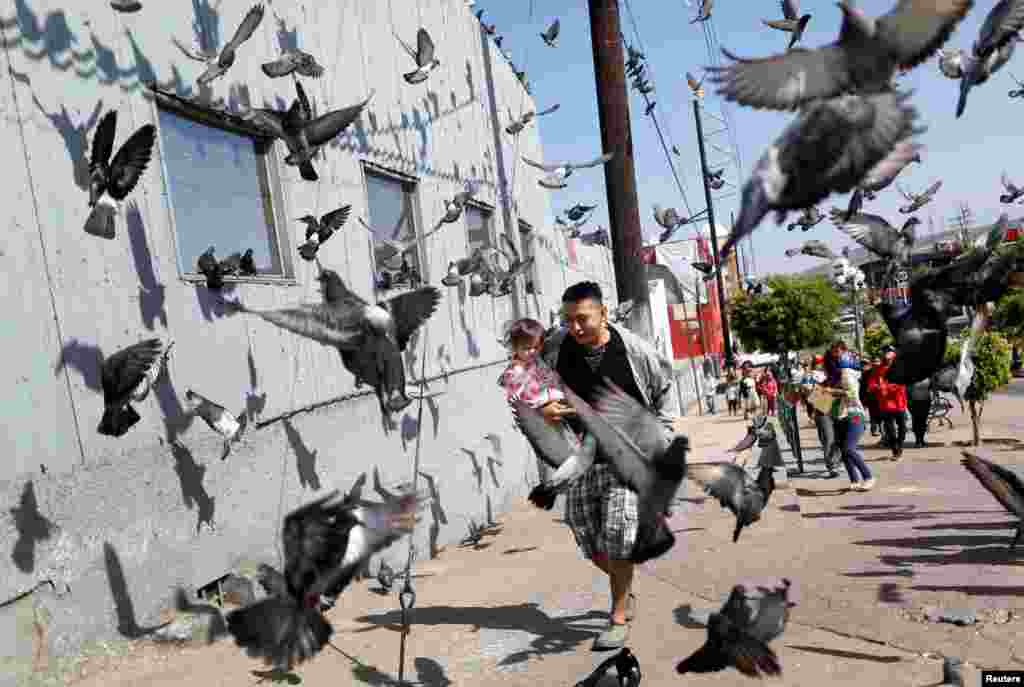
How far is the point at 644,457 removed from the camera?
2557mm

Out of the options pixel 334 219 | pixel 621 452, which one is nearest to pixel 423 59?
pixel 334 219

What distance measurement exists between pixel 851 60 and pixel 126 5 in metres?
3.38

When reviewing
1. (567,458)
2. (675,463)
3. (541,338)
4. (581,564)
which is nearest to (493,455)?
(581,564)

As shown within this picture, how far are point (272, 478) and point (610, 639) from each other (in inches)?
86.7

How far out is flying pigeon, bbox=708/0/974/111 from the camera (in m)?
2.36

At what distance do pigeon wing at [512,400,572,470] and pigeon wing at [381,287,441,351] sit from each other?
0.62 metres

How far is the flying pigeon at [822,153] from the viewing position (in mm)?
2098

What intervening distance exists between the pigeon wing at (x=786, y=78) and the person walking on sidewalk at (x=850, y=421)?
7066 mm

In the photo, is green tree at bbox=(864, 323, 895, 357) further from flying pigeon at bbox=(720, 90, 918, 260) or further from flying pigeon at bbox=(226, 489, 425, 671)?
flying pigeon at bbox=(226, 489, 425, 671)

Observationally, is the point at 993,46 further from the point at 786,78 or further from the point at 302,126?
the point at 302,126

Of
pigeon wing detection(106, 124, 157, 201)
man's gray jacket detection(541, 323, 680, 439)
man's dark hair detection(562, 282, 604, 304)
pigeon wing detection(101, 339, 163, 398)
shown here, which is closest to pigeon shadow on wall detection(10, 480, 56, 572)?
pigeon wing detection(101, 339, 163, 398)

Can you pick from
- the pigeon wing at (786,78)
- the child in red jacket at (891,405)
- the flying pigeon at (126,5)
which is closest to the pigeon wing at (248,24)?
the flying pigeon at (126,5)

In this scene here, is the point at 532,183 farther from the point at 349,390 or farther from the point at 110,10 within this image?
the point at 110,10

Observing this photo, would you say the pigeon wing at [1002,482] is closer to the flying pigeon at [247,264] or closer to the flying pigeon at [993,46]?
the flying pigeon at [993,46]
